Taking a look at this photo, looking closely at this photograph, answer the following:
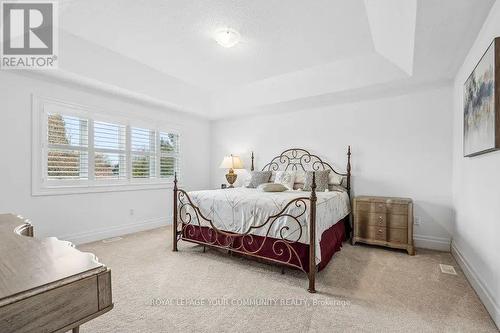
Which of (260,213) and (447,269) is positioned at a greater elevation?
(260,213)

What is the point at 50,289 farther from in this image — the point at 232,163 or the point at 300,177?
the point at 232,163

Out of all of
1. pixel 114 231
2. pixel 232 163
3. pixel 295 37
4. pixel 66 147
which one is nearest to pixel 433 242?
pixel 295 37

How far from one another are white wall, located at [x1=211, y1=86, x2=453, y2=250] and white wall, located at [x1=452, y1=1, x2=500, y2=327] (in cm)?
28

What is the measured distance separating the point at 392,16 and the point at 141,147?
4.14 metres

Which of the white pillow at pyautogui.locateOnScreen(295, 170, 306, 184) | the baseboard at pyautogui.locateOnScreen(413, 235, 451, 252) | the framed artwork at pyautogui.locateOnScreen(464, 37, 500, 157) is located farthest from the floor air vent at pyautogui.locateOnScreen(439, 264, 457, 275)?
the white pillow at pyautogui.locateOnScreen(295, 170, 306, 184)

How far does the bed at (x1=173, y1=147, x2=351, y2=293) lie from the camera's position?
2396mm

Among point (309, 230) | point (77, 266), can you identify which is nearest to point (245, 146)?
point (309, 230)

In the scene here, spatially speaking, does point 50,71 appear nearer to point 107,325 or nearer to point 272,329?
point 107,325

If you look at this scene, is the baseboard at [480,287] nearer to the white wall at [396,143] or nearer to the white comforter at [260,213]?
the white wall at [396,143]

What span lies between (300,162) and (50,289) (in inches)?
167

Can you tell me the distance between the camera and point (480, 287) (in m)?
2.11

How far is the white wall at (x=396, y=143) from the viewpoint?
3.46 metres

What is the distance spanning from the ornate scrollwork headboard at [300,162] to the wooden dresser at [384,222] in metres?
0.65

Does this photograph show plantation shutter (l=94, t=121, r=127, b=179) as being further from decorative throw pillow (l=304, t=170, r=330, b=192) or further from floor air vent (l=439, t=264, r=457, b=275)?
floor air vent (l=439, t=264, r=457, b=275)
